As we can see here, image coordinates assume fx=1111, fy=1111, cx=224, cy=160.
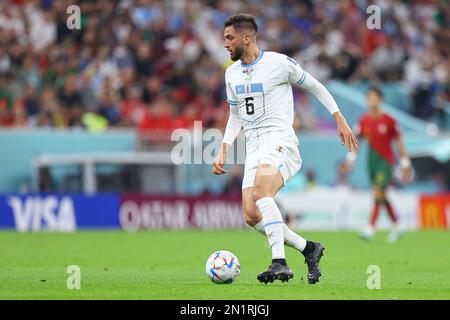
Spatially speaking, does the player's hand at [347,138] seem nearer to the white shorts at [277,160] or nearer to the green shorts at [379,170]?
the white shorts at [277,160]

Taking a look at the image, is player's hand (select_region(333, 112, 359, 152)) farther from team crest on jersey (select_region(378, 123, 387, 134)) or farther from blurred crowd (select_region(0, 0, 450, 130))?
blurred crowd (select_region(0, 0, 450, 130))

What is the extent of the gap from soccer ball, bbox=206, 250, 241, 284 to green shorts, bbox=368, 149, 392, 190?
1011cm

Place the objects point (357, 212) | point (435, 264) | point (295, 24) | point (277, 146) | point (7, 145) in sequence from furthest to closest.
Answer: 1. point (295, 24)
2. point (357, 212)
3. point (7, 145)
4. point (435, 264)
5. point (277, 146)

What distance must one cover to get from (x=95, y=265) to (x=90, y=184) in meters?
11.2

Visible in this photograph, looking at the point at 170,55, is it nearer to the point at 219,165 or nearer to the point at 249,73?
the point at 249,73

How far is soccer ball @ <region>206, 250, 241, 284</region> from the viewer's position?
10945mm

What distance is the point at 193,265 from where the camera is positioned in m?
14.0

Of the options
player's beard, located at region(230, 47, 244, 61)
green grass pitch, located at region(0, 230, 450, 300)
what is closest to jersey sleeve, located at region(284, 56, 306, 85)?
A: player's beard, located at region(230, 47, 244, 61)

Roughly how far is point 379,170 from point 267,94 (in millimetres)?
9980

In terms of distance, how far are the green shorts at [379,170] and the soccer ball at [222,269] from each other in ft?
33.2

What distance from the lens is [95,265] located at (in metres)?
13.8

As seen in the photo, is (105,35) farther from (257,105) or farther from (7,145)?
(257,105)

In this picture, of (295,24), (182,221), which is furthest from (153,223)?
(295,24)

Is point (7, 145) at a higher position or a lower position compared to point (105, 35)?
lower
